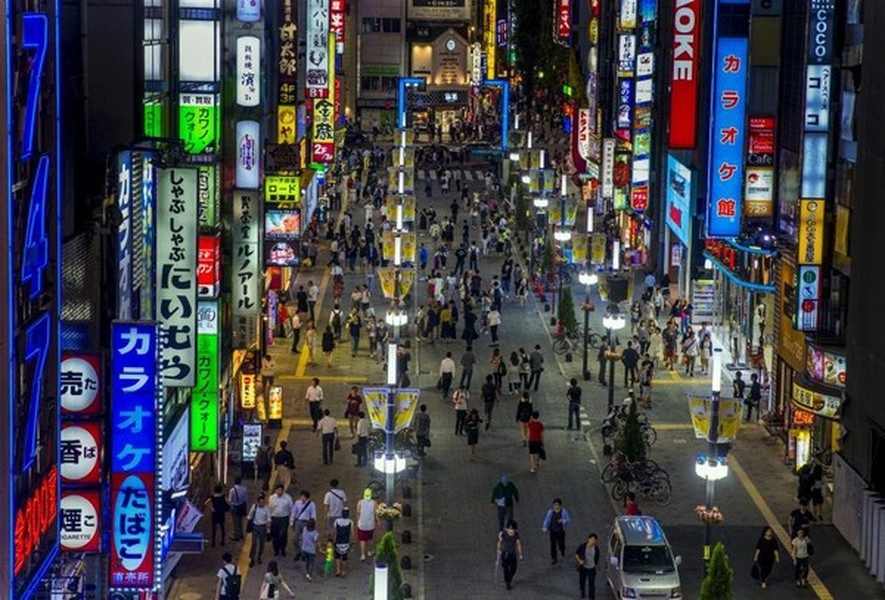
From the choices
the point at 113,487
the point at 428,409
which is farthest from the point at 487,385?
the point at 113,487

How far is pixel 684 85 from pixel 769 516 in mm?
24893

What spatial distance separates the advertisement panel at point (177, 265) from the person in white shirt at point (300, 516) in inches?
237

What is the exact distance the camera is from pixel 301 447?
162ft

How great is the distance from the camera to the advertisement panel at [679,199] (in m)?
67.4

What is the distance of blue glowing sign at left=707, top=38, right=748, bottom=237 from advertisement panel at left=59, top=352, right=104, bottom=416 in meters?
31.1

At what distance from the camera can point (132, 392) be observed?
91.7 feet

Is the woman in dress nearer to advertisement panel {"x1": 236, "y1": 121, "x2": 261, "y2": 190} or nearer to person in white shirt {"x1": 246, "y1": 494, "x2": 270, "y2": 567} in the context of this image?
person in white shirt {"x1": 246, "y1": 494, "x2": 270, "y2": 567}

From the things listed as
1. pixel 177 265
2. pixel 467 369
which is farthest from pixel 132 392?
pixel 467 369

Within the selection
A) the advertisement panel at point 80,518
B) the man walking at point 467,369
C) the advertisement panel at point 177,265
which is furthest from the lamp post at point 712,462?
the man walking at point 467,369

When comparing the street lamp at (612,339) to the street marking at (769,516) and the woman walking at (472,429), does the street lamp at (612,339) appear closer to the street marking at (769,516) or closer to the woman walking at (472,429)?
the street marking at (769,516)

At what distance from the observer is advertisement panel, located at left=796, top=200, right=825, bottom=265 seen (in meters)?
44.9

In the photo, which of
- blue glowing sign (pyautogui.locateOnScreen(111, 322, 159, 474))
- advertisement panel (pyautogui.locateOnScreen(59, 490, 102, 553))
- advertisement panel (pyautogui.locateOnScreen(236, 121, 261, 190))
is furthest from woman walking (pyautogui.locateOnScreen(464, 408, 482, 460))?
advertisement panel (pyautogui.locateOnScreen(59, 490, 102, 553))

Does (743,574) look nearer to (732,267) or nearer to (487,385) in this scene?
(487,385)

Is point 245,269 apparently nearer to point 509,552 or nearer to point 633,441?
point 633,441
